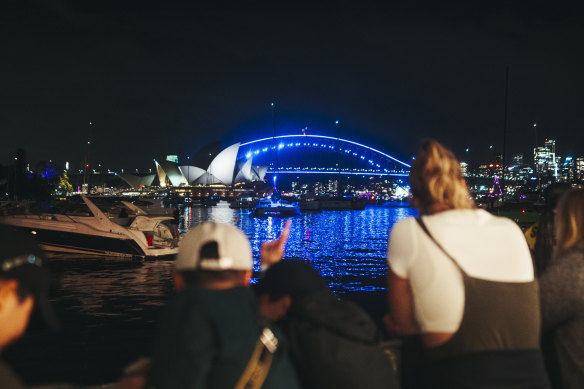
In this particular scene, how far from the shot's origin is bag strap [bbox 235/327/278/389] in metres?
1.70

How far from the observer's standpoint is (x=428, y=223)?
2.13 meters

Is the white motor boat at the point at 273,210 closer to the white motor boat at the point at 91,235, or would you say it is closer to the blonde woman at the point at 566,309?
the white motor boat at the point at 91,235

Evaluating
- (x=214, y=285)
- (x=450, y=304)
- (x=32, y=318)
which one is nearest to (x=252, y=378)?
(x=214, y=285)

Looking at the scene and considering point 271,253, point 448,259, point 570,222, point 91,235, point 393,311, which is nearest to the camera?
point 448,259

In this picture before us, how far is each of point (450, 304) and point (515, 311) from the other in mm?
286

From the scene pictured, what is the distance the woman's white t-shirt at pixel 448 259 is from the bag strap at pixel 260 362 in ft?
2.32

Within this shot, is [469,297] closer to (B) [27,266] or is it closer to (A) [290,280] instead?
(A) [290,280]

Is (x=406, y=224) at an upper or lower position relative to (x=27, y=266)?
upper

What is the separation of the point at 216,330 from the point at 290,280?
0.53 meters

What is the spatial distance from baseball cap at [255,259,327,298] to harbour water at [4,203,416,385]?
0.87 m

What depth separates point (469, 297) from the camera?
2057 millimetres

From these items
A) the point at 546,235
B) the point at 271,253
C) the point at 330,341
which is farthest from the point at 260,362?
the point at 546,235

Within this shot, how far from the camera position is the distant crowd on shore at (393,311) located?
1605 mm

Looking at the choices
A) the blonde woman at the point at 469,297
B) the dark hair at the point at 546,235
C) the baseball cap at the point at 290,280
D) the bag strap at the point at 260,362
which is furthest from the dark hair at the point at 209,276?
the dark hair at the point at 546,235
